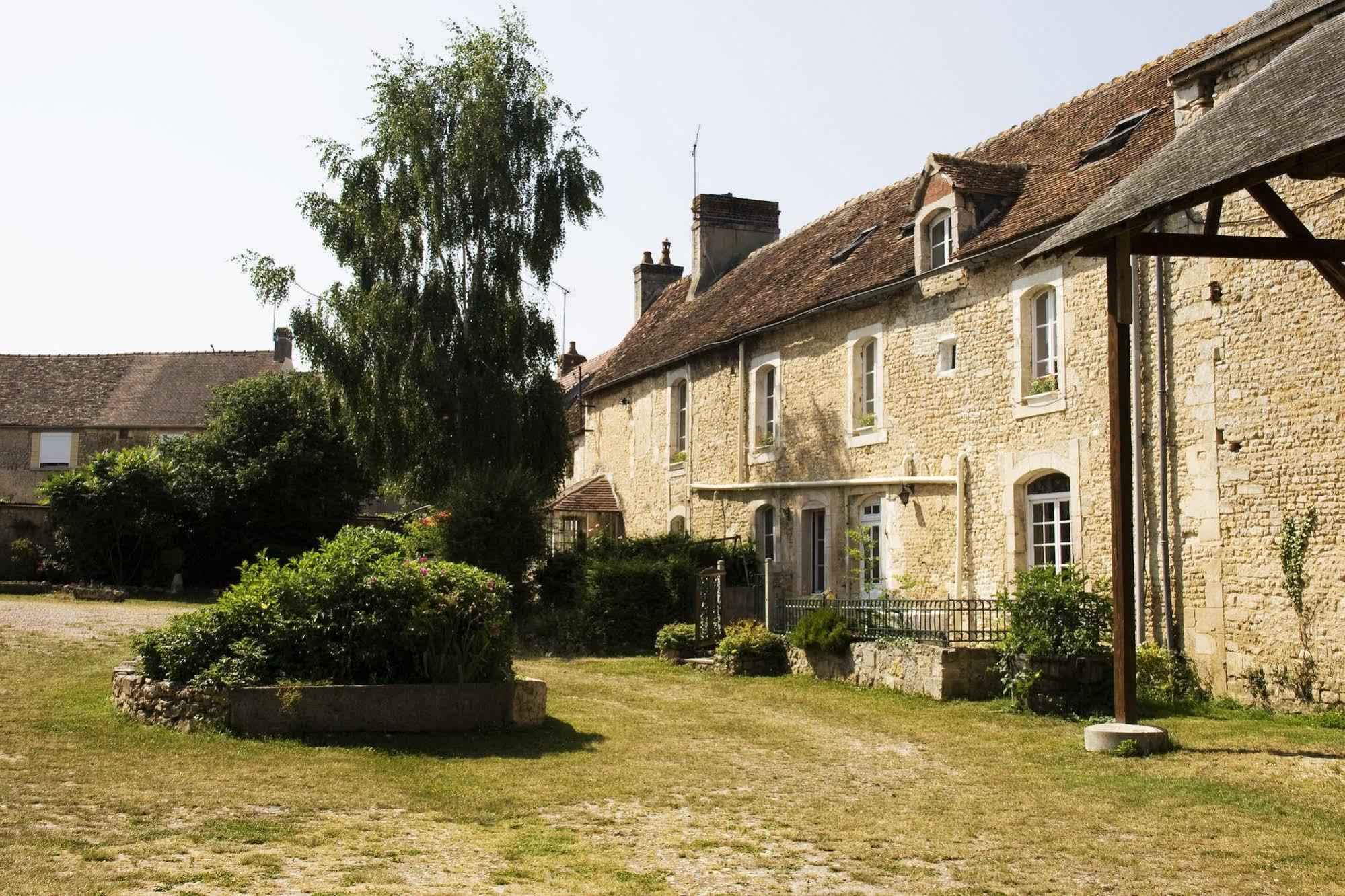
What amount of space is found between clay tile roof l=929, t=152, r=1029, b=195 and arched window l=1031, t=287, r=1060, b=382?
1965 mm

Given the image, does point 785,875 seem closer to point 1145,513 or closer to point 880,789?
point 880,789

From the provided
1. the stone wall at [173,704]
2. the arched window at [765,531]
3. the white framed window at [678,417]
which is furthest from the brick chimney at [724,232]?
the stone wall at [173,704]

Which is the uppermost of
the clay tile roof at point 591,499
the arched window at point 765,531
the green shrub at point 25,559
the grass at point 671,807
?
the clay tile roof at point 591,499

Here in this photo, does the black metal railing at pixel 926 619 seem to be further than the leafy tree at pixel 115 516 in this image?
No

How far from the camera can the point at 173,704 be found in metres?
9.07

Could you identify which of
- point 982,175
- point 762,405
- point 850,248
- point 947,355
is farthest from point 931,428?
point 762,405

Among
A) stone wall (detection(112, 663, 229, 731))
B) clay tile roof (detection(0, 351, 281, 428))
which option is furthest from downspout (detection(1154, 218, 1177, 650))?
clay tile roof (detection(0, 351, 281, 428))

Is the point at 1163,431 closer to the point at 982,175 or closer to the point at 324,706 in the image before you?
the point at 982,175

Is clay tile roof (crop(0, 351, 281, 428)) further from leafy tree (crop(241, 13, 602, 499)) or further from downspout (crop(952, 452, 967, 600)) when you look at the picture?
downspout (crop(952, 452, 967, 600))

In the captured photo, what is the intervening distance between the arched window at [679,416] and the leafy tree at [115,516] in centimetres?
1154

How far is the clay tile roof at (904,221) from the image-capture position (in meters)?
13.8

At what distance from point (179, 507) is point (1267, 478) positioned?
22.6 meters

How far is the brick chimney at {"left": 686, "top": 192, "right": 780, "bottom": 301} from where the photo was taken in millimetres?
25234

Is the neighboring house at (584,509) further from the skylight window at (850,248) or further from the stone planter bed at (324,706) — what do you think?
the stone planter bed at (324,706)
